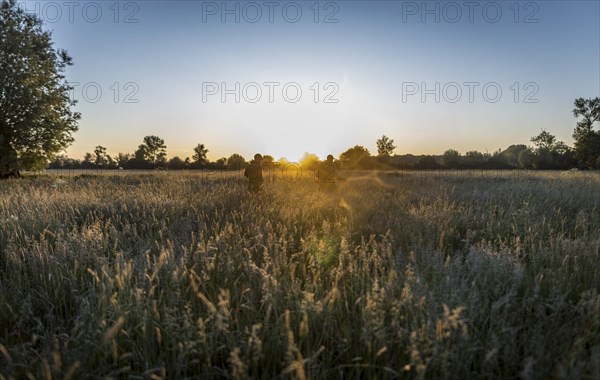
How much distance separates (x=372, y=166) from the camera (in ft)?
173

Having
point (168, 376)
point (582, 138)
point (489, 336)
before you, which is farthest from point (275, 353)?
point (582, 138)

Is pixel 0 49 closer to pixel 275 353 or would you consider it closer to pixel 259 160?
pixel 259 160

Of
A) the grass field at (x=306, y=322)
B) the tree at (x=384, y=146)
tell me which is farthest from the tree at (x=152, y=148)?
the grass field at (x=306, y=322)

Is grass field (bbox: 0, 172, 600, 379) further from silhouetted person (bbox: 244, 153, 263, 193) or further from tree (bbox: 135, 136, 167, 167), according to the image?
tree (bbox: 135, 136, 167, 167)

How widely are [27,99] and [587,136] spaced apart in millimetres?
79822

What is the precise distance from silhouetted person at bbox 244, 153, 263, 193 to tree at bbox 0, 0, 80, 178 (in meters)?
18.3

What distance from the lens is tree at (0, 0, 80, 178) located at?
69.3 feet

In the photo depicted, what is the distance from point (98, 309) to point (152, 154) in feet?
477

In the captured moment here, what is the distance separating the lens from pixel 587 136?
62094 millimetres

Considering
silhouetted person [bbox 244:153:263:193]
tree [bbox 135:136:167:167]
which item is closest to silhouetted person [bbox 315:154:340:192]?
silhouetted person [bbox 244:153:263:193]

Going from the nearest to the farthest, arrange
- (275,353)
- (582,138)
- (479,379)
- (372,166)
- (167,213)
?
(479,379), (275,353), (167,213), (372,166), (582,138)

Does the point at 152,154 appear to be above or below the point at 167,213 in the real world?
above

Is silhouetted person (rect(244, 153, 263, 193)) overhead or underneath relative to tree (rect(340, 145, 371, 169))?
underneath

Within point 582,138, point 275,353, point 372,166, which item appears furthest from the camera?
point 582,138
